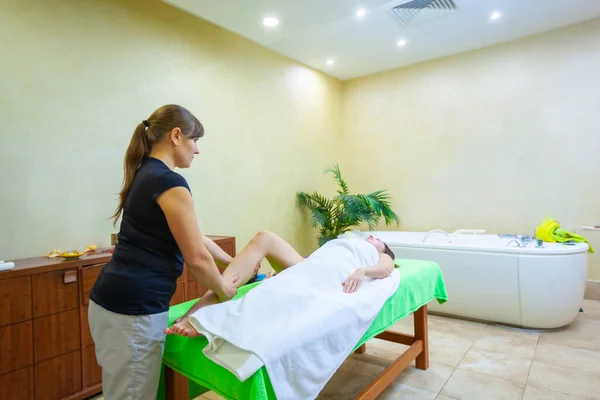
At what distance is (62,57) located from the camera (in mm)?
2268

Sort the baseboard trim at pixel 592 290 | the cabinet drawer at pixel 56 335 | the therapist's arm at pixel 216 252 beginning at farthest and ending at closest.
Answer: the baseboard trim at pixel 592 290 → the cabinet drawer at pixel 56 335 → the therapist's arm at pixel 216 252

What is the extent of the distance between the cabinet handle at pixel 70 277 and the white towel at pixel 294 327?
1092mm

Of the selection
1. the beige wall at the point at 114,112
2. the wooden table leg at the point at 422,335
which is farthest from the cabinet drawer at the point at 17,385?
the wooden table leg at the point at 422,335

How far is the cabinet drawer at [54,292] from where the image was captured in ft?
5.79

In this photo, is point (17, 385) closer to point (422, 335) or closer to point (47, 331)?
point (47, 331)

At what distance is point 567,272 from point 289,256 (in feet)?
7.13

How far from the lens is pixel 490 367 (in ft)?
7.11

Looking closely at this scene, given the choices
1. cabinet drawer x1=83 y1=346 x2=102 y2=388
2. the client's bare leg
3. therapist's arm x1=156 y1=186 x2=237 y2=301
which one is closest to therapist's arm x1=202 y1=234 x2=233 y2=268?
the client's bare leg

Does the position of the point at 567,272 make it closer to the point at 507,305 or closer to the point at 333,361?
the point at 507,305

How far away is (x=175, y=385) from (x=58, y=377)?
1.00m

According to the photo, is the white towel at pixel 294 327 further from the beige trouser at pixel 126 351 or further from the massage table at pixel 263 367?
the beige trouser at pixel 126 351

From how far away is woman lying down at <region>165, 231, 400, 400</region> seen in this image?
1.06 metres

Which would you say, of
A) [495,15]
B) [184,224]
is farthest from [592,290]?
[184,224]

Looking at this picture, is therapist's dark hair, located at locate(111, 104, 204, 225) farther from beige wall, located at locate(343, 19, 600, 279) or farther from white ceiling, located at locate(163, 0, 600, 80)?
beige wall, located at locate(343, 19, 600, 279)
